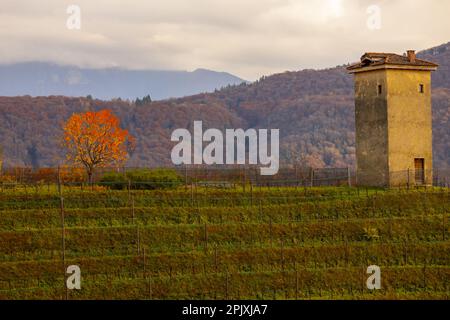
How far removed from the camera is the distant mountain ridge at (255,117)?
127125 mm

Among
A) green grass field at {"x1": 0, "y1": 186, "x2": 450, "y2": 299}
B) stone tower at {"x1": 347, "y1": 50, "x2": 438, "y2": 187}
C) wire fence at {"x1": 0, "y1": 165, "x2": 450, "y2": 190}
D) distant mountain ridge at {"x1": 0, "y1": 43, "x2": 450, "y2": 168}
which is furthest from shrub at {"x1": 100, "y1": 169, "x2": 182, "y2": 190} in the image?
distant mountain ridge at {"x1": 0, "y1": 43, "x2": 450, "y2": 168}

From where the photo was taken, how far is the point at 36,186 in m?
48.4

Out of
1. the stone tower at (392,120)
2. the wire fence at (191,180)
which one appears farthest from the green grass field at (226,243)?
the stone tower at (392,120)

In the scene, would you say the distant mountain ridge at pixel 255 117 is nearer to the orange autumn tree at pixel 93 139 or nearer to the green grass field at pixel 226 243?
the orange autumn tree at pixel 93 139

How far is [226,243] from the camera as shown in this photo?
4244 cm

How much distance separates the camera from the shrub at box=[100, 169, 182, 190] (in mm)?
49750

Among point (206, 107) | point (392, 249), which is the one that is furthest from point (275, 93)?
point (392, 249)

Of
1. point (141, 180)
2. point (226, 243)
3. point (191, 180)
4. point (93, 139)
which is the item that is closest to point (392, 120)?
point (191, 180)

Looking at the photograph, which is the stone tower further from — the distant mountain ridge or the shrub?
the distant mountain ridge

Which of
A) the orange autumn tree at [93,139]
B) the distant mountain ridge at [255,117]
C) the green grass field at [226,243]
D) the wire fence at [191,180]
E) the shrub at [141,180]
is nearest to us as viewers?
the green grass field at [226,243]

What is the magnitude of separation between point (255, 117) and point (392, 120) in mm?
107999

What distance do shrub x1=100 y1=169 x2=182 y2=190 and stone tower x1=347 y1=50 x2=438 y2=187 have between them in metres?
10.7

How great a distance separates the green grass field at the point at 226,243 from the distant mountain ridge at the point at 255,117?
210 feet
